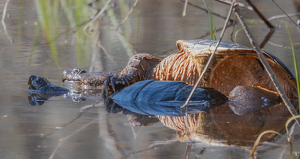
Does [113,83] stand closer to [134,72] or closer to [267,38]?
[134,72]

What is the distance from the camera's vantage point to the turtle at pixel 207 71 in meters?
3.67

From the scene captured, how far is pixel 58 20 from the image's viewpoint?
954cm

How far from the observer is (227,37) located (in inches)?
285

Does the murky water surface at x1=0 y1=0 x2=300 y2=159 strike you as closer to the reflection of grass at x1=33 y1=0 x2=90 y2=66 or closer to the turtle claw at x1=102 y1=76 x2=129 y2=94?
the reflection of grass at x1=33 y1=0 x2=90 y2=66

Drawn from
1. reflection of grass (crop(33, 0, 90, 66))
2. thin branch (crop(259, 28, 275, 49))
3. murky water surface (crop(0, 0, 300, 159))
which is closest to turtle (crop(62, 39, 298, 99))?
murky water surface (crop(0, 0, 300, 159))

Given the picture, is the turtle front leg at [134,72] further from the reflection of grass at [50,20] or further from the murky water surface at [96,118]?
the reflection of grass at [50,20]

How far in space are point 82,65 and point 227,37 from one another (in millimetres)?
3107

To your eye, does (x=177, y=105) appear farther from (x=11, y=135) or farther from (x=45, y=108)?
(x=11, y=135)

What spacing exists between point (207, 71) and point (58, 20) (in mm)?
6337

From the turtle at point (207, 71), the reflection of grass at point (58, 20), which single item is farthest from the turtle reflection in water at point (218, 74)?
the reflection of grass at point (58, 20)

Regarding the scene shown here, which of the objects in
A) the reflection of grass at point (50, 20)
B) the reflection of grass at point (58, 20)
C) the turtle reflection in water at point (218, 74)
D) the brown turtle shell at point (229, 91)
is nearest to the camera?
the brown turtle shell at point (229, 91)

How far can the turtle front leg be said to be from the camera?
13.0 feet

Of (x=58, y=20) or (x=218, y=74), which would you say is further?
(x=58, y=20)

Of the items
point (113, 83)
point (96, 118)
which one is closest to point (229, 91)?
point (113, 83)
